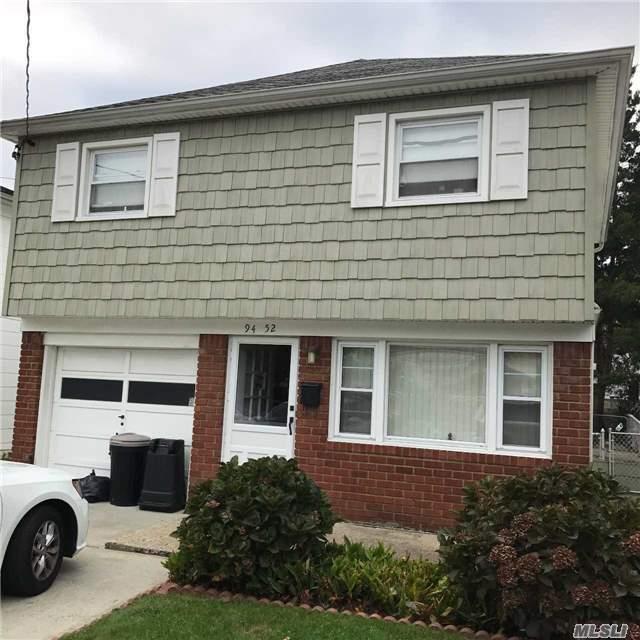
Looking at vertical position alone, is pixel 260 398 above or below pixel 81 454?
above

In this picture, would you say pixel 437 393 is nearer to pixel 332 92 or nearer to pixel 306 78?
pixel 332 92


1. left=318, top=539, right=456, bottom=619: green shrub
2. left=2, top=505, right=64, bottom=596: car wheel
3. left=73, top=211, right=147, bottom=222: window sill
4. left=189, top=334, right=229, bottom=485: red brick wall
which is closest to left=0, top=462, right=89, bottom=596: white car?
left=2, top=505, right=64, bottom=596: car wheel

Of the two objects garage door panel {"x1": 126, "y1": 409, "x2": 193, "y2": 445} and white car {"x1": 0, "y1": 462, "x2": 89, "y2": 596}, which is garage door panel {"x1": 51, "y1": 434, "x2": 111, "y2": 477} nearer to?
garage door panel {"x1": 126, "y1": 409, "x2": 193, "y2": 445}

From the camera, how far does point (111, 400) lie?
9039 mm

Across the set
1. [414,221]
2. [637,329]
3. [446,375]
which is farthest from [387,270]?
[637,329]

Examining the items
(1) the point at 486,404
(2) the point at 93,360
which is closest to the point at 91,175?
(2) the point at 93,360

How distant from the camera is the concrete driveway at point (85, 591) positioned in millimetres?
4375

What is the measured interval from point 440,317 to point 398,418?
137 centimetres

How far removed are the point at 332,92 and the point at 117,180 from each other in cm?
329

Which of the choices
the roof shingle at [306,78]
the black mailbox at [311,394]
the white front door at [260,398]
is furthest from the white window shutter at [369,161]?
the black mailbox at [311,394]

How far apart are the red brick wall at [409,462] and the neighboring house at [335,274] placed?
24 millimetres

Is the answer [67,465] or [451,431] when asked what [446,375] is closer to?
[451,431]

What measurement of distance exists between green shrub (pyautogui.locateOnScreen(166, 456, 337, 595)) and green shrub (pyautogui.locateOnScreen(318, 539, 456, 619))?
256 millimetres

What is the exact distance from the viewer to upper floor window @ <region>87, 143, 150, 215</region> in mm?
8703
